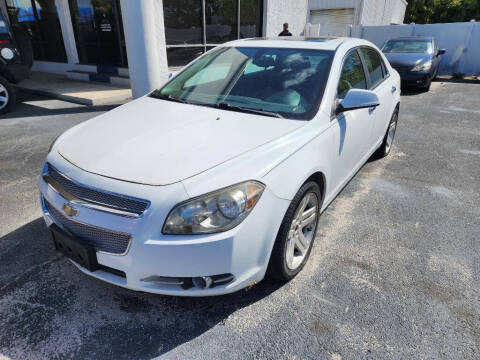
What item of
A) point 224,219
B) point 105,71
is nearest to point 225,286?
point 224,219

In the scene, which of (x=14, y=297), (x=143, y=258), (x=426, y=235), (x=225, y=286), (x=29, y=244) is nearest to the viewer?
(x=143, y=258)

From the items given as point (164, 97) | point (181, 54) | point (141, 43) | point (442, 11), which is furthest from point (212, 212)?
point (442, 11)

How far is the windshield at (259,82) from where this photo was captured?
2691 millimetres

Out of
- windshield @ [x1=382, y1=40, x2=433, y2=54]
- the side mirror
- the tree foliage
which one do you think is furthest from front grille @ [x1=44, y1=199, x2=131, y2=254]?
the tree foliage

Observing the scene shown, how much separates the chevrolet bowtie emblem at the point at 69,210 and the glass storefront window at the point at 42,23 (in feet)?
36.4

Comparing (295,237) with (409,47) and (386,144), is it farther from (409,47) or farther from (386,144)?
(409,47)

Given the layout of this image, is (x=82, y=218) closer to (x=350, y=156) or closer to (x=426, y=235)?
(x=350, y=156)

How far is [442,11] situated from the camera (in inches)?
1282

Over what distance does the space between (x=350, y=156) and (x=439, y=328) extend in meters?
1.54

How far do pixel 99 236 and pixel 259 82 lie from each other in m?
1.78

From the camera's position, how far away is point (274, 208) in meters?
2.00

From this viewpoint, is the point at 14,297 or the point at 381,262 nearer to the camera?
the point at 14,297

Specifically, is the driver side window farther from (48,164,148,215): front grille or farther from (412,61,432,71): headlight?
(412,61,432,71): headlight

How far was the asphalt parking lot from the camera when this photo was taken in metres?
1.98
